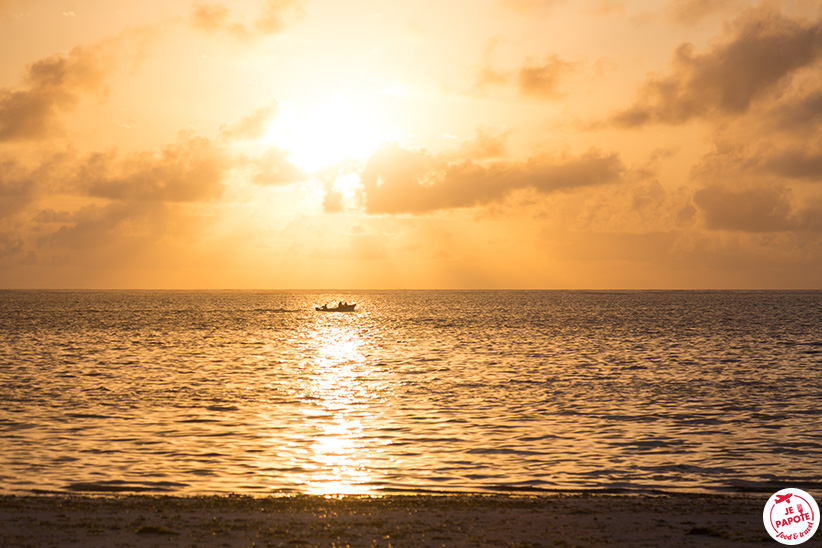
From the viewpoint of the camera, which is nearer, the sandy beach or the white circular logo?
the sandy beach

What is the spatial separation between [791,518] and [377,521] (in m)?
9.72

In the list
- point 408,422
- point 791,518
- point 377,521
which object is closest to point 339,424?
point 408,422

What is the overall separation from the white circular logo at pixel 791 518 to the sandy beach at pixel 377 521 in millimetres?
332

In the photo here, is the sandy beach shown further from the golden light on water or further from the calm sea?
the golden light on water

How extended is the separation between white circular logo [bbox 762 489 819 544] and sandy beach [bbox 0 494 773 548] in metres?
0.33

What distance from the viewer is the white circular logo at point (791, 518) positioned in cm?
1591

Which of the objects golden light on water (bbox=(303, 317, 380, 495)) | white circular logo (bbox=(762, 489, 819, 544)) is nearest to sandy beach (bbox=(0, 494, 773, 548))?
white circular logo (bbox=(762, 489, 819, 544))

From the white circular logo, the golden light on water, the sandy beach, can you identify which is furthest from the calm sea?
the white circular logo

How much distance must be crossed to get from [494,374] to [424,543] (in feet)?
129

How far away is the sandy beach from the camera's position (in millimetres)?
15141

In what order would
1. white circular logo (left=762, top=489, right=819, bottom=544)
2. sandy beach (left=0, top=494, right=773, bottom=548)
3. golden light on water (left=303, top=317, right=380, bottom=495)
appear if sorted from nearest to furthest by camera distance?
sandy beach (left=0, top=494, right=773, bottom=548) < white circular logo (left=762, top=489, right=819, bottom=544) < golden light on water (left=303, top=317, right=380, bottom=495)

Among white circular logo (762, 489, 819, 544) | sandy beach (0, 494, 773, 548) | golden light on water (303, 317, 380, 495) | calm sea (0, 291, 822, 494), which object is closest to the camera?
sandy beach (0, 494, 773, 548)

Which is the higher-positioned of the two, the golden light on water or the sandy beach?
the sandy beach

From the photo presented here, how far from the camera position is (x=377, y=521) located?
54.9 ft
